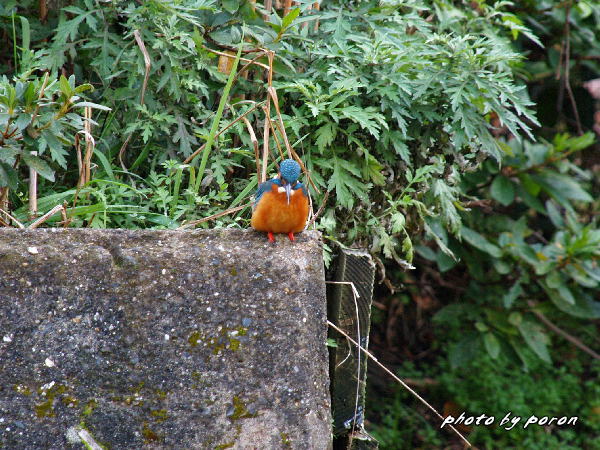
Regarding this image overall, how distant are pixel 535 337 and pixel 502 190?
44.5 inches

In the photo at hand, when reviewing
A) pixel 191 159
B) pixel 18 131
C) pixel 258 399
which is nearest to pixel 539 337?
pixel 191 159

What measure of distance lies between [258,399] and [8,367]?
791 mm

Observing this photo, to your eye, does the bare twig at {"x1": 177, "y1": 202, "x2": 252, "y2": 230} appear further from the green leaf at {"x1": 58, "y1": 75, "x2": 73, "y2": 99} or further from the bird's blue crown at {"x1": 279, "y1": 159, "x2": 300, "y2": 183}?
the green leaf at {"x1": 58, "y1": 75, "x2": 73, "y2": 99}

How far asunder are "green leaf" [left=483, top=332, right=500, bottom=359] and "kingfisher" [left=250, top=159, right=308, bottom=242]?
2.97 m

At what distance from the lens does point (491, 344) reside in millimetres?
5430

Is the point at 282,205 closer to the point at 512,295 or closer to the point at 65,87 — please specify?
the point at 65,87

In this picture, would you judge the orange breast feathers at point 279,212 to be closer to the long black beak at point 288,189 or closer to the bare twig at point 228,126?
the long black beak at point 288,189

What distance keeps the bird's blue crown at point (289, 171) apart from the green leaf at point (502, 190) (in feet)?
9.41

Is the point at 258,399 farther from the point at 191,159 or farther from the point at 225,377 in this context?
the point at 191,159

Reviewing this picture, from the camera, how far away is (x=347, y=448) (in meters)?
3.14

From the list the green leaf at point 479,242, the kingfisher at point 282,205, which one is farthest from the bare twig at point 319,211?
the green leaf at point 479,242

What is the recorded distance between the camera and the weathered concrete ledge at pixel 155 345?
88.7 inches

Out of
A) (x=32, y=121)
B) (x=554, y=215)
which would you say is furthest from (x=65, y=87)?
(x=554, y=215)

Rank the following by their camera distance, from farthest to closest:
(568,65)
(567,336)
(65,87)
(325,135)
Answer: (567,336) < (568,65) < (325,135) < (65,87)
